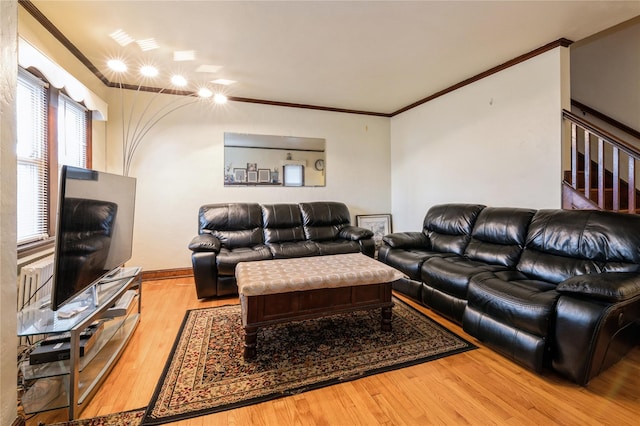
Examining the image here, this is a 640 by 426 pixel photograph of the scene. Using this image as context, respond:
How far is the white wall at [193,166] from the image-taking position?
3.81 metres

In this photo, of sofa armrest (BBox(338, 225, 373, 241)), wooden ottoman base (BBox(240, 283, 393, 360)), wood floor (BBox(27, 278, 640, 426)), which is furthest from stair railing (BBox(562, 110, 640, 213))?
sofa armrest (BBox(338, 225, 373, 241))

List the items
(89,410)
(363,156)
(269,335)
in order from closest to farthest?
(89,410), (269,335), (363,156)

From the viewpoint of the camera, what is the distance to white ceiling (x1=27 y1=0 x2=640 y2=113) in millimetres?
2164

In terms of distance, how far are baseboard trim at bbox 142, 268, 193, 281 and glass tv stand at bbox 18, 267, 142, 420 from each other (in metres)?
1.89

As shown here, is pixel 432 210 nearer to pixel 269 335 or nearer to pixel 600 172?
pixel 600 172

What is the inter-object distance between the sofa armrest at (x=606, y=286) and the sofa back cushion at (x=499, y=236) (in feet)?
2.86

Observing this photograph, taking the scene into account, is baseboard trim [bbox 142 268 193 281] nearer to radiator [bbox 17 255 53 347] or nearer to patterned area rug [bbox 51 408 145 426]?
radiator [bbox 17 255 53 347]

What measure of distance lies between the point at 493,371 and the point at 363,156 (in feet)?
12.2

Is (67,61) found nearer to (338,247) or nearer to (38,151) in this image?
(38,151)

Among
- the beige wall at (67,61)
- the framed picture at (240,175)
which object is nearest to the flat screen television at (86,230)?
the beige wall at (67,61)

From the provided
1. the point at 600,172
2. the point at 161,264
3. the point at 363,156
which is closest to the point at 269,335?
the point at 161,264

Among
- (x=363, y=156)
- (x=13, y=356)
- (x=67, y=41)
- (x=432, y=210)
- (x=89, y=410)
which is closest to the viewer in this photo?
(x=13, y=356)

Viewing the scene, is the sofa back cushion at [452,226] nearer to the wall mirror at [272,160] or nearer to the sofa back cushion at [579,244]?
the sofa back cushion at [579,244]

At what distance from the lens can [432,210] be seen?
368 centimetres
